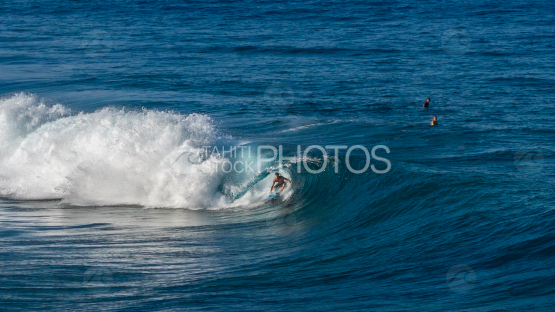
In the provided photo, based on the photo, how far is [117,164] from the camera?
1412cm

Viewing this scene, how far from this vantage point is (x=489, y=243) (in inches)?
371

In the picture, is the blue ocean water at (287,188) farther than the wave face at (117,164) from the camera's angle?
No

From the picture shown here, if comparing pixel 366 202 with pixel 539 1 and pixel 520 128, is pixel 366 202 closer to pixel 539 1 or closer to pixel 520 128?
pixel 520 128

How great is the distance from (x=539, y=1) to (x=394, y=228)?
43320 millimetres

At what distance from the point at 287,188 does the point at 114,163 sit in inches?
173

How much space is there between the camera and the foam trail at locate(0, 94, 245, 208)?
13414mm

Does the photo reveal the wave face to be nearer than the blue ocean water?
No

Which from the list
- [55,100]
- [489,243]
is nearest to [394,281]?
[489,243]

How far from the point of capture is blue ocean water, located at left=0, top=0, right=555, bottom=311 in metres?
8.13

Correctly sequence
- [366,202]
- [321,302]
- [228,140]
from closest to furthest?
[321,302] < [366,202] < [228,140]

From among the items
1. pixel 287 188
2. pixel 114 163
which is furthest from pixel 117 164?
pixel 287 188

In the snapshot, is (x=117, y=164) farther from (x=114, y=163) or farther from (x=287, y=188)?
(x=287, y=188)

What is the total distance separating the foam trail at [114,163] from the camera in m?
13.4

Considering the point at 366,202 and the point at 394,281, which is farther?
the point at 366,202
